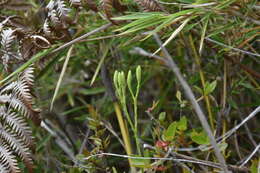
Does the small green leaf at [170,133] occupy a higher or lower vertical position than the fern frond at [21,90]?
lower

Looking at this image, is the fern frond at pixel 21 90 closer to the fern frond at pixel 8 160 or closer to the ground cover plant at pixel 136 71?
the ground cover plant at pixel 136 71

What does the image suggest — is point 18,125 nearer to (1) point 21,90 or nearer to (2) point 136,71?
(1) point 21,90

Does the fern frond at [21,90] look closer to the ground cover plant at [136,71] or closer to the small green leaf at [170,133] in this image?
the ground cover plant at [136,71]

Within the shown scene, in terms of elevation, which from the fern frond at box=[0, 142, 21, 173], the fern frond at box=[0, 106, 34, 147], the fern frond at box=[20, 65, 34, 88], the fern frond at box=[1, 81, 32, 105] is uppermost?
the fern frond at box=[20, 65, 34, 88]

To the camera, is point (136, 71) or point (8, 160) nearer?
point (136, 71)

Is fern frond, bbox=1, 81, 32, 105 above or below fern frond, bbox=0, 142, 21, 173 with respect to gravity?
above

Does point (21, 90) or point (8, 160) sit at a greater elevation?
point (21, 90)

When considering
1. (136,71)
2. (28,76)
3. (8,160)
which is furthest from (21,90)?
(136,71)

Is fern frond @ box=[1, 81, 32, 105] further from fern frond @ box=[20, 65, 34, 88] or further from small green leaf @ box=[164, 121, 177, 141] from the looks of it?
small green leaf @ box=[164, 121, 177, 141]

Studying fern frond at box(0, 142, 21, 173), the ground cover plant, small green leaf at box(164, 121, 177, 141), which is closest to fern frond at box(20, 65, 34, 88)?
the ground cover plant

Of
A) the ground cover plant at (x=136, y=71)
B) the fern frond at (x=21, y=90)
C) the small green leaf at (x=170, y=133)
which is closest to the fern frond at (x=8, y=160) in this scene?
the ground cover plant at (x=136, y=71)

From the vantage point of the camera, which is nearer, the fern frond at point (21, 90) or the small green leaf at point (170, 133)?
the small green leaf at point (170, 133)

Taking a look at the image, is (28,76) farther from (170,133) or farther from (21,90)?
(170,133)

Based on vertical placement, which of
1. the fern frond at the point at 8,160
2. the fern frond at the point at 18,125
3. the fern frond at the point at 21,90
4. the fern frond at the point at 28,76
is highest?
the fern frond at the point at 28,76
